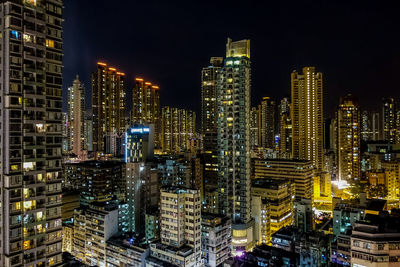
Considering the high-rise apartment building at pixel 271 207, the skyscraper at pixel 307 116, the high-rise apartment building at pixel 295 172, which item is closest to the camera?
the high-rise apartment building at pixel 271 207

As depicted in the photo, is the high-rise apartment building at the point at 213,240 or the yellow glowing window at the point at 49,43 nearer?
the yellow glowing window at the point at 49,43

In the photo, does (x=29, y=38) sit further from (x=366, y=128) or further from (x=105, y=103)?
(x=366, y=128)

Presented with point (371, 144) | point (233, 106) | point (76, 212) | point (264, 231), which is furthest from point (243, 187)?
point (371, 144)

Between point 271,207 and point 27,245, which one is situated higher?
point 27,245

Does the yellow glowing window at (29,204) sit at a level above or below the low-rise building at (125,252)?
above

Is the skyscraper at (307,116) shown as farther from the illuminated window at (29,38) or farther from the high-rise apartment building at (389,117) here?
the illuminated window at (29,38)

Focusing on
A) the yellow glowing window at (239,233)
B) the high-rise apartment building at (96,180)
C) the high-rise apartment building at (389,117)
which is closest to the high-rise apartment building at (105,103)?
the high-rise apartment building at (96,180)

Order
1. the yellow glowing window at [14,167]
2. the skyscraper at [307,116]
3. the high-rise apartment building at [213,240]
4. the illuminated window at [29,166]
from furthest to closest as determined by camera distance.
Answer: the skyscraper at [307,116] → the high-rise apartment building at [213,240] → the illuminated window at [29,166] → the yellow glowing window at [14,167]

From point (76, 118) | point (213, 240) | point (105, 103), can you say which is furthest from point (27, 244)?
point (76, 118)
